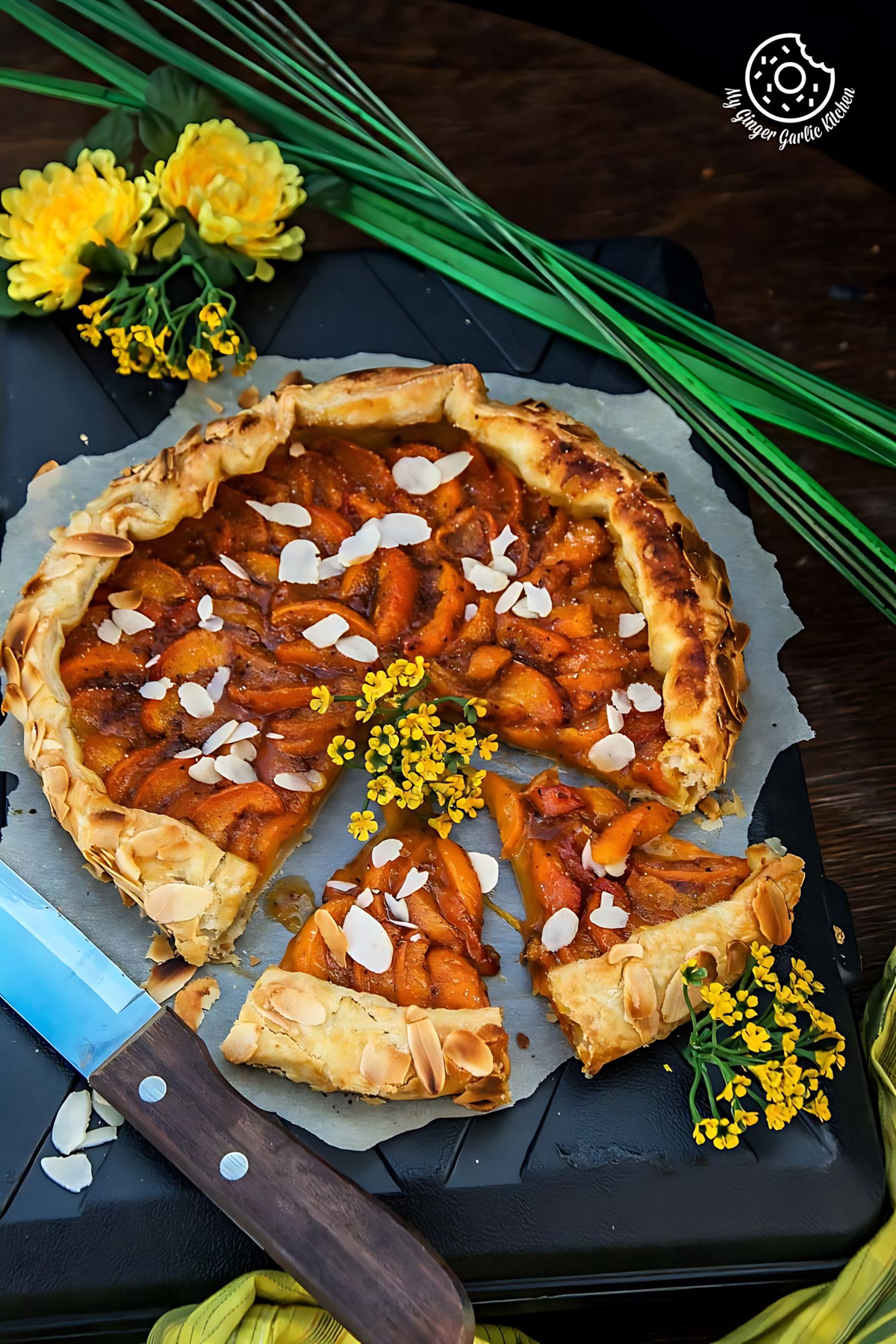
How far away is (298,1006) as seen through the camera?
8.18 feet

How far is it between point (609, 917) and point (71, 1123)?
1.12m

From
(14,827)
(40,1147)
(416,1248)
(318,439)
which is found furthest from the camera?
(318,439)

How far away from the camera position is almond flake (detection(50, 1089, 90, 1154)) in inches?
98.3

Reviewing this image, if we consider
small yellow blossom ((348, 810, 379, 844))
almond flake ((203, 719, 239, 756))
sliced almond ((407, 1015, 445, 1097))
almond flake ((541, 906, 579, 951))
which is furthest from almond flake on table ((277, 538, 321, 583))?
sliced almond ((407, 1015, 445, 1097))

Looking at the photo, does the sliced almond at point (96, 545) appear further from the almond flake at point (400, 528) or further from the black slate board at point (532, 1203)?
the black slate board at point (532, 1203)

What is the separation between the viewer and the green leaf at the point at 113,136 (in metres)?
3.19

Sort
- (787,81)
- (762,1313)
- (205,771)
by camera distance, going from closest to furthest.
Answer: (762,1313) < (205,771) < (787,81)

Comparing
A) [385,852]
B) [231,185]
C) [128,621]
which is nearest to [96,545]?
[128,621]

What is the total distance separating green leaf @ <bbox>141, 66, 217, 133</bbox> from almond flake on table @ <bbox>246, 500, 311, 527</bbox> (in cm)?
100

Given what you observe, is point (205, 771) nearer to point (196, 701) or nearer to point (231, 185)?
point (196, 701)

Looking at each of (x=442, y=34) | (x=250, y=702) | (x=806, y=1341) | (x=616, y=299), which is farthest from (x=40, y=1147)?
(x=442, y=34)

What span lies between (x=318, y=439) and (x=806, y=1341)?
7.08 ft

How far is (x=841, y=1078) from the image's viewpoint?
2.63 meters

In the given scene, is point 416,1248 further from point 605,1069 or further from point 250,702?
point 250,702
